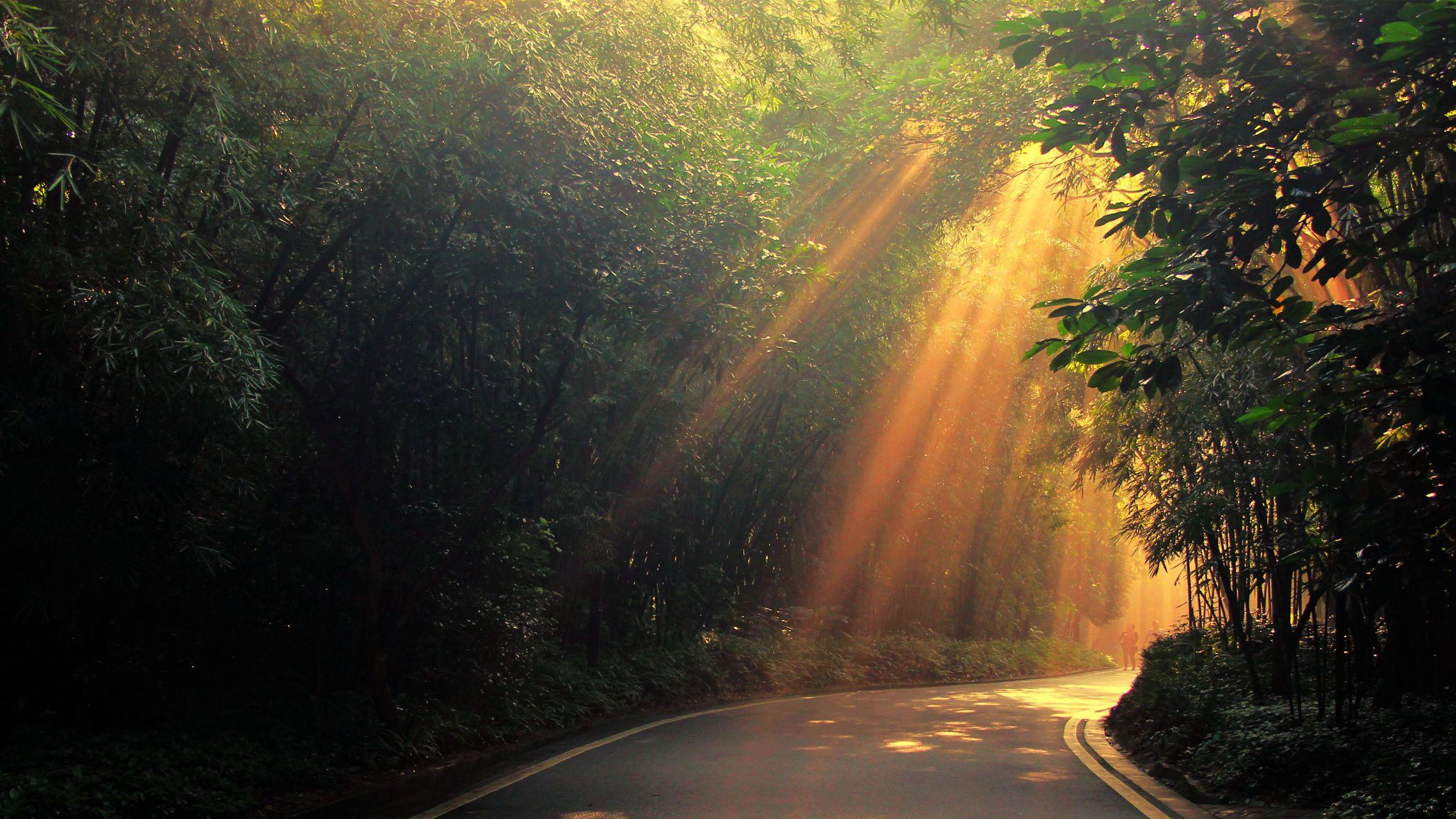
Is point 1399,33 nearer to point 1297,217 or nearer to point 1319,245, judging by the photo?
point 1297,217

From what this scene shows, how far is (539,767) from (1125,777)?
4.75 metres

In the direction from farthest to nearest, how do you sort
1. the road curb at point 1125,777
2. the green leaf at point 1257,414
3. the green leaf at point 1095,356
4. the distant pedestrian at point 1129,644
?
the distant pedestrian at point 1129,644, the road curb at point 1125,777, the green leaf at point 1257,414, the green leaf at point 1095,356

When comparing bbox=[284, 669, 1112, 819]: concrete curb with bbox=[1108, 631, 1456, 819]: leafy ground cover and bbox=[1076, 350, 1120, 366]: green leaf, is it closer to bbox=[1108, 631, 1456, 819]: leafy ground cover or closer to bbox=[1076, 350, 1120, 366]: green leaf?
bbox=[1076, 350, 1120, 366]: green leaf

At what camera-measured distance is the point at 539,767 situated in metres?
9.48

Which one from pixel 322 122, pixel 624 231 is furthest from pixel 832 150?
pixel 322 122

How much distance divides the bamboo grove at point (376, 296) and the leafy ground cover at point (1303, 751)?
4.70 m

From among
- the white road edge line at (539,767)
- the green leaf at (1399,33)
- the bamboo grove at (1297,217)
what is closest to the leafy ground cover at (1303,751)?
the bamboo grove at (1297,217)

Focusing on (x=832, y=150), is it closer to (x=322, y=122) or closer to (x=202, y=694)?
(x=322, y=122)

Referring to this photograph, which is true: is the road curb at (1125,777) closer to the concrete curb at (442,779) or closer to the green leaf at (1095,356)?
the green leaf at (1095,356)

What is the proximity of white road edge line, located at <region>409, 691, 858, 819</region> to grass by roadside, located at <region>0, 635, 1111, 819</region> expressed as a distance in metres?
0.71

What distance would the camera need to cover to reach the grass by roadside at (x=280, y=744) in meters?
6.09

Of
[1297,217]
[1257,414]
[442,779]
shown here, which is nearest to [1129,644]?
[442,779]

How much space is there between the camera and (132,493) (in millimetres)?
6309

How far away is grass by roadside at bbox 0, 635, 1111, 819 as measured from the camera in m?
6.09
